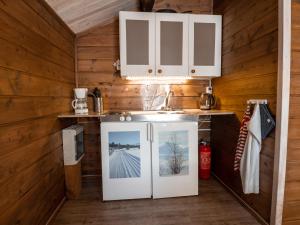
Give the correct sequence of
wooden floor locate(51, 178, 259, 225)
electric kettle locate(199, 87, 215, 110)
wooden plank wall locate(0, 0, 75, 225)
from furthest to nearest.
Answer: electric kettle locate(199, 87, 215, 110)
wooden floor locate(51, 178, 259, 225)
wooden plank wall locate(0, 0, 75, 225)

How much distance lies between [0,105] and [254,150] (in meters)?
1.85

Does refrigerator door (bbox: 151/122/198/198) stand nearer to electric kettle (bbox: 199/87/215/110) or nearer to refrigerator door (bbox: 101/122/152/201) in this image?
refrigerator door (bbox: 101/122/152/201)

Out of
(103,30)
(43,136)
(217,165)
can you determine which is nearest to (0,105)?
(43,136)

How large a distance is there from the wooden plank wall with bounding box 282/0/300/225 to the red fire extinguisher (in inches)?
42.3

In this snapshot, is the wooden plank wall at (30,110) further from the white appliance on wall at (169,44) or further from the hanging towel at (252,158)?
the hanging towel at (252,158)

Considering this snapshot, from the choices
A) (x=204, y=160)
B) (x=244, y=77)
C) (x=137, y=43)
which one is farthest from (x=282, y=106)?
(x=137, y=43)

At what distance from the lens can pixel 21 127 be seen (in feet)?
4.47

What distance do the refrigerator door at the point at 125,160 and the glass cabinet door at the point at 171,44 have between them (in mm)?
751

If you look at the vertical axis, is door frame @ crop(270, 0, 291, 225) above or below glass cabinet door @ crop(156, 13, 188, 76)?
below

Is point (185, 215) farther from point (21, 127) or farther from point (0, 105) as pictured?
point (0, 105)

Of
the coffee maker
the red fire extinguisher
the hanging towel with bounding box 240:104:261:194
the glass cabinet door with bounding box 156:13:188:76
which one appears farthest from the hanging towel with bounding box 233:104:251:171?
the coffee maker

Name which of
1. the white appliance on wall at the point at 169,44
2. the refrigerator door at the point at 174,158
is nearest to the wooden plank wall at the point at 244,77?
the white appliance on wall at the point at 169,44

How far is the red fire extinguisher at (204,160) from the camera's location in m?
2.64

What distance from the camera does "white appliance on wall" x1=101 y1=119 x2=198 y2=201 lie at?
2109mm
